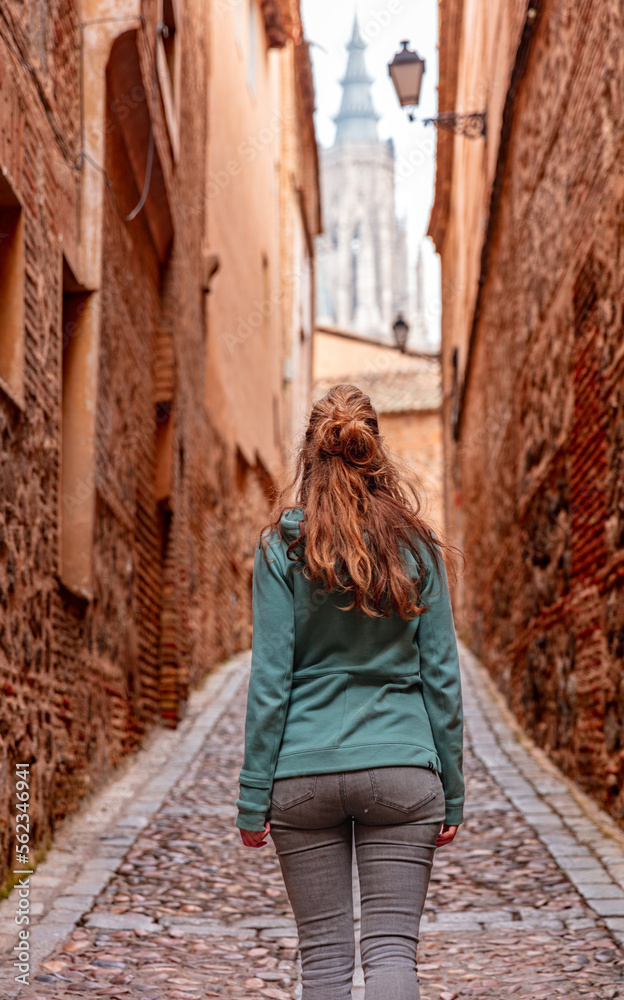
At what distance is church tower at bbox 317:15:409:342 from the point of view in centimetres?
8038

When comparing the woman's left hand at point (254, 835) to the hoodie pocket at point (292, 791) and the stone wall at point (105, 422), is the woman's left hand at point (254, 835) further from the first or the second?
the stone wall at point (105, 422)

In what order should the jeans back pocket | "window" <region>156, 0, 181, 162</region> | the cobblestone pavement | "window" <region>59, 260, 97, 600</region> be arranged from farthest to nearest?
"window" <region>156, 0, 181, 162</region> → "window" <region>59, 260, 97, 600</region> → the cobblestone pavement → the jeans back pocket

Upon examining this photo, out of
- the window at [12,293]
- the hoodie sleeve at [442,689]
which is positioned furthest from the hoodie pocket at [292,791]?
the window at [12,293]

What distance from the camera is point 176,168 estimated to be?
9.68 meters

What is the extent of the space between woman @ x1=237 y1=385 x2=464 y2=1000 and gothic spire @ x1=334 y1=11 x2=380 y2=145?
91.0 m

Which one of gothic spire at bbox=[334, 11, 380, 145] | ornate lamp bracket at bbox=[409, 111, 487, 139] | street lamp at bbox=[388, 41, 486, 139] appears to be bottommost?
ornate lamp bracket at bbox=[409, 111, 487, 139]

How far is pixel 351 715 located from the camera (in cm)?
236

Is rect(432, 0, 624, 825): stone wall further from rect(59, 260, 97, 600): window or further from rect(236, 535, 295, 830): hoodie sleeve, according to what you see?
rect(236, 535, 295, 830): hoodie sleeve

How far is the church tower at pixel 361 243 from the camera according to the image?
264ft

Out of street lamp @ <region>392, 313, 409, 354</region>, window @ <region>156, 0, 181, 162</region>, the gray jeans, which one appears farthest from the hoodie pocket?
street lamp @ <region>392, 313, 409, 354</region>

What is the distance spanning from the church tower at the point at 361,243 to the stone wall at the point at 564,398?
2610 inches

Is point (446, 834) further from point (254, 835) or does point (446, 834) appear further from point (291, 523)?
point (291, 523)

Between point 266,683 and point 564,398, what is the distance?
5016 millimetres

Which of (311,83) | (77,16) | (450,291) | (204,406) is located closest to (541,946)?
(77,16)
